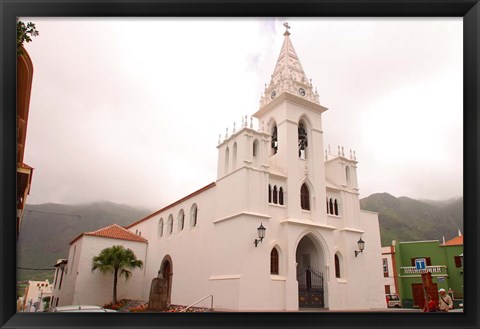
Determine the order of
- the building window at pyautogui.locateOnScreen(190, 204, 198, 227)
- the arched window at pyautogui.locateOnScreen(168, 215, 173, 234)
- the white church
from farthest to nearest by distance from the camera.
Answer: the arched window at pyautogui.locateOnScreen(168, 215, 173, 234) < the building window at pyautogui.locateOnScreen(190, 204, 198, 227) < the white church

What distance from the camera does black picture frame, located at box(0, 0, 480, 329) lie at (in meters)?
2.53

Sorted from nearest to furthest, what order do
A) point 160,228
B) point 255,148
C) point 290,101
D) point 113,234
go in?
point 255,148
point 290,101
point 113,234
point 160,228

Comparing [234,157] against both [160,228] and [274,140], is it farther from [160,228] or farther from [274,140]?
[160,228]

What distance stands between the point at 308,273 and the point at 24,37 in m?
13.7

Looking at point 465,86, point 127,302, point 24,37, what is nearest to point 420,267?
point 127,302

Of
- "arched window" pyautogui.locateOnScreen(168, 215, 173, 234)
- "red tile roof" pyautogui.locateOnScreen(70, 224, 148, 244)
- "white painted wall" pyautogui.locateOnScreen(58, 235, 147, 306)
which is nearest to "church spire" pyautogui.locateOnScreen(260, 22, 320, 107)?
"arched window" pyautogui.locateOnScreen(168, 215, 173, 234)

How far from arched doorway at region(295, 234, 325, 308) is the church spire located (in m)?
6.30

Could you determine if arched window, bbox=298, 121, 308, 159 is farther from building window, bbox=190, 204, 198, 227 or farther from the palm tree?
the palm tree

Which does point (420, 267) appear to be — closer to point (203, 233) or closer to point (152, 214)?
point (203, 233)

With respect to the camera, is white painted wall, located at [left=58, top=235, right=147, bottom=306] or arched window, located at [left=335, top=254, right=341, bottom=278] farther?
white painted wall, located at [left=58, top=235, right=147, bottom=306]

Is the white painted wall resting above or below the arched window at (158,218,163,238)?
below

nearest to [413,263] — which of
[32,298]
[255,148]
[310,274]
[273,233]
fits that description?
[310,274]
